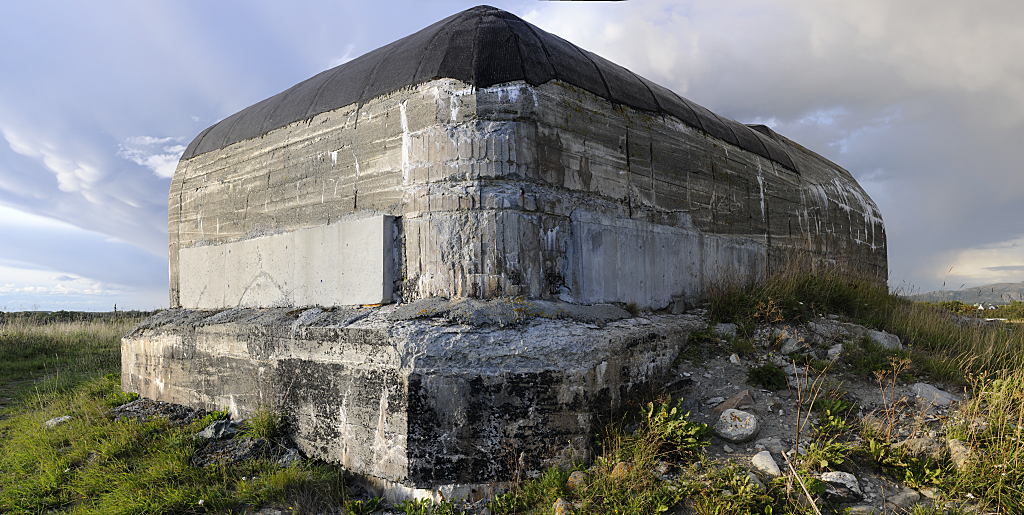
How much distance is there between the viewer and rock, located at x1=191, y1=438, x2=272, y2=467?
4.29 m

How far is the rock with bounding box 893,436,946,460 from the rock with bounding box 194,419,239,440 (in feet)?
16.2

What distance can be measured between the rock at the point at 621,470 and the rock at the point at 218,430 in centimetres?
323

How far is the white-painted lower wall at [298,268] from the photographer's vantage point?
4195mm

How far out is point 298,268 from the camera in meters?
5.05

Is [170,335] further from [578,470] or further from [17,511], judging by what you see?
[578,470]

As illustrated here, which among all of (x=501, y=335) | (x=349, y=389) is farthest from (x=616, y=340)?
(x=349, y=389)

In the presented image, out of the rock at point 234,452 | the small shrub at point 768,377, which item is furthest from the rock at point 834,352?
the rock at point 234,452

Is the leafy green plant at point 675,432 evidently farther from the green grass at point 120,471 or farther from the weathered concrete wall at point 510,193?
the green grass at point 120,471

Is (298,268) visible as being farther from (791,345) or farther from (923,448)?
(923,448)

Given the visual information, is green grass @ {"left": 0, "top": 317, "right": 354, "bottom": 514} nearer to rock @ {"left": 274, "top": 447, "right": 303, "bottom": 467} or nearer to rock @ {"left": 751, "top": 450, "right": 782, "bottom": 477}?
rock @ {"left": 274, "top": 447, "right": 303, "bottom": 467}

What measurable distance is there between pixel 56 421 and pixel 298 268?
345 cm

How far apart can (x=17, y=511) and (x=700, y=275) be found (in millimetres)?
5896

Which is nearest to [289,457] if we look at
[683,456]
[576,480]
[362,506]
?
[362,506]

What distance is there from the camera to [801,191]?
25.2 ft
